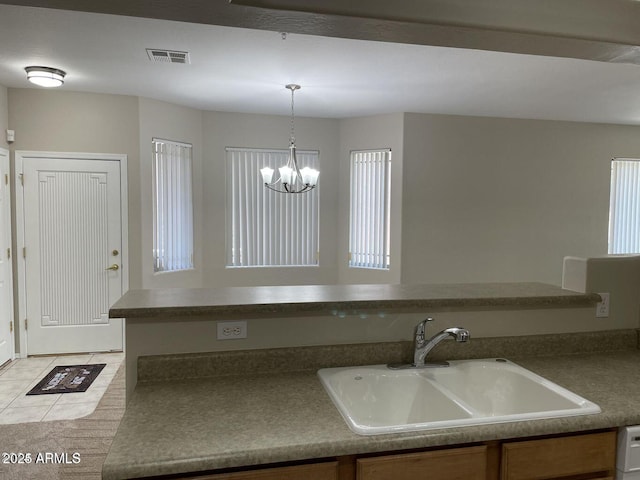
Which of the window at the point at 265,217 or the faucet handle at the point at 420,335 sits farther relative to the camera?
the window at the point at 265,217

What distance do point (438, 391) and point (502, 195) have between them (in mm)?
4443

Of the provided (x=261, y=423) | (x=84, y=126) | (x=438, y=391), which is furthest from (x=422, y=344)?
(x=84, y=126)

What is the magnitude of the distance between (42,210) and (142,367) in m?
3.60

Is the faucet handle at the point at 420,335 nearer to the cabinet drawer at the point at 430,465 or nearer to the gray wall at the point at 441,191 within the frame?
the cabinet drawer at the point at 430,465

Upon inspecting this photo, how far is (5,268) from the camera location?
421cm

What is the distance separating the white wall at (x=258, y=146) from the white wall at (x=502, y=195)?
100 cm

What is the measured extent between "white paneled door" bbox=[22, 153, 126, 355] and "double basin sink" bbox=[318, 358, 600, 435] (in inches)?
144

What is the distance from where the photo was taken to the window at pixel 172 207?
4.80 metres

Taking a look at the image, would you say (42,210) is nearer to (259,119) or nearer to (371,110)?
(259,119)

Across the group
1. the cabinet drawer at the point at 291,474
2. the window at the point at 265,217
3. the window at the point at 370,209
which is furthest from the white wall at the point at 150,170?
the cabinet drawer at the point at 291,474

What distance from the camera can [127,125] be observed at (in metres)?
4.46

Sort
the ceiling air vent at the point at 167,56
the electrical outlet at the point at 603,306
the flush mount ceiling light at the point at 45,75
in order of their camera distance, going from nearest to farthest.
Result: 1. the electrical outlet at the point at 603,306
2. the ceiling air vent at the point at 167,56
3. the flush mount ceiling light at the point at 45,75

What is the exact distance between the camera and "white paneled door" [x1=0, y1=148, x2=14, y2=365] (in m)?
4.14

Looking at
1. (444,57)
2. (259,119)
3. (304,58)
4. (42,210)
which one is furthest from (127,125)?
(444,57)
